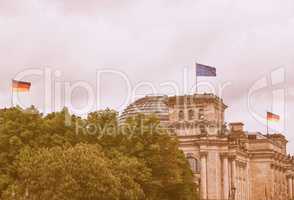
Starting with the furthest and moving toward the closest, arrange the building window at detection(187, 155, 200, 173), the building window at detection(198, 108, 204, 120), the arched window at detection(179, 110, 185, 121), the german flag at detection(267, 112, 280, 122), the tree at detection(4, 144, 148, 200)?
the german flag at detection(267, 112, 280, 122)
the arched window at detection(179, 110, 185, 121)
the building window at detection(198, 108, 204, 120)
the building window at detection(187, 155, 200, 173)
the tree at detection(4, 144, 148, 200)

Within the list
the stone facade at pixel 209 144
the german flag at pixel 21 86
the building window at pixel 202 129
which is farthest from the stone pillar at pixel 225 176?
the german flag at pixel 21 86

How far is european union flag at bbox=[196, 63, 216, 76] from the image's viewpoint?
109m

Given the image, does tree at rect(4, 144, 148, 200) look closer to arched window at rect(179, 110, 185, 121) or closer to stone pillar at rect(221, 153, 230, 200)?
stone pillar at rect(221, 153, 230, 200)

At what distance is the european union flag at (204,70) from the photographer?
109375 mm

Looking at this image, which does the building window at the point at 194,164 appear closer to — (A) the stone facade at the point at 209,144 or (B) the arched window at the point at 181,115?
(A) the stone facade at the point at 209,144

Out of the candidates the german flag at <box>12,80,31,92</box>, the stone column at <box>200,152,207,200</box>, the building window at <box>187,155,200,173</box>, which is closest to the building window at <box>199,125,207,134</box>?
the stone column at <box>200,152,207,200</box>

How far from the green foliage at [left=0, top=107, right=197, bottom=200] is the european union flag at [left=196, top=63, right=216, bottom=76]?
2126 cm

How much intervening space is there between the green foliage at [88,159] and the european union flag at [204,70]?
69.7 ft

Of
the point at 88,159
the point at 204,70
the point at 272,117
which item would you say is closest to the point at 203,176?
the point at 204,70

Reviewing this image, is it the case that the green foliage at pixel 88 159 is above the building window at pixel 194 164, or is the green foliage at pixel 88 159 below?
above

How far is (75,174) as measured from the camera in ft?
201

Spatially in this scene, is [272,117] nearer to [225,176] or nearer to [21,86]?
[225,176]

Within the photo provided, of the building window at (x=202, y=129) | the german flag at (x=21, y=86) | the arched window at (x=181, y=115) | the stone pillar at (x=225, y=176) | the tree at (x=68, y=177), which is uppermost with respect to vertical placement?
the german flag at (x=21, y=86)

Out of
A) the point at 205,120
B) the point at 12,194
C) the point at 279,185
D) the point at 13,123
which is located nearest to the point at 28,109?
the point at 13,123
